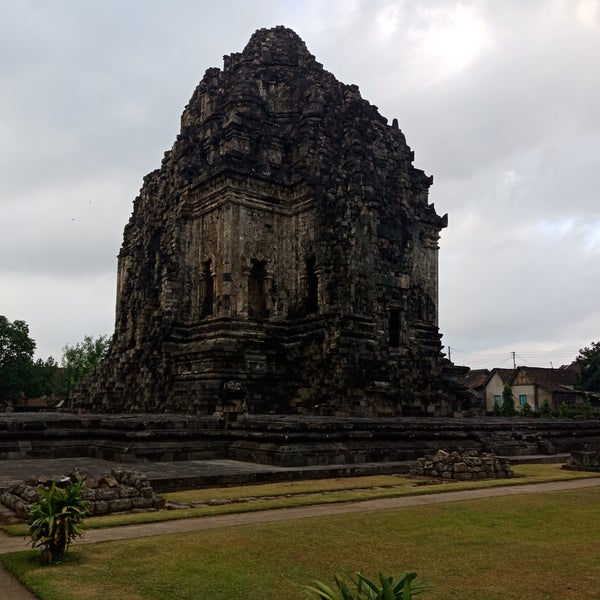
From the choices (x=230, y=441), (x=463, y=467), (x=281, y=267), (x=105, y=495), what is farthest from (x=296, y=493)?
(x=281, y=267)

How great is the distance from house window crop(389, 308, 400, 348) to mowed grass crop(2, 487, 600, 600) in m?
14.3

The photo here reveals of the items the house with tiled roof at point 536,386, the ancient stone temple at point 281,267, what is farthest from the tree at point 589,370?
the ancient stone temple at point 281,267

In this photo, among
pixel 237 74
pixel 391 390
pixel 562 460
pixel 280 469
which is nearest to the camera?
pixel 280 469

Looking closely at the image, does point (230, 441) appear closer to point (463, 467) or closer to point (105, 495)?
point (463, 467)

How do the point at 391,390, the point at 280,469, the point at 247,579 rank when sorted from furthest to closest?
the point at 391,390 → the point at 280,469 → the point at 247,579

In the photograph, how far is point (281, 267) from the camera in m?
24.0

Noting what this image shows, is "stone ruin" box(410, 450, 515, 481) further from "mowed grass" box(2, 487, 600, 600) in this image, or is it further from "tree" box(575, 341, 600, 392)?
"tree" box(575, 341, 600, 392)

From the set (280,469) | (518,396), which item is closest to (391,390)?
(280,469)

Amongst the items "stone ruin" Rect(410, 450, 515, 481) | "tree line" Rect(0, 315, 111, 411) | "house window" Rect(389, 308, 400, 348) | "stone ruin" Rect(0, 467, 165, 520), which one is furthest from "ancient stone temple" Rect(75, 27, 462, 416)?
"tree line" Rect(0, 315, 111, 411)

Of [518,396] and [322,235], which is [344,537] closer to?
[322,235]

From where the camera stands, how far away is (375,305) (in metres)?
21.7

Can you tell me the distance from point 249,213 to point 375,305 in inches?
235

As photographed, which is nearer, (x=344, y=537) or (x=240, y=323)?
(x=344, y=537)

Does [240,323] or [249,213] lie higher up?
[249,213]
